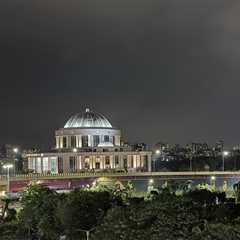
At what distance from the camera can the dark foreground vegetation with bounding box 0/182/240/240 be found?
38.8 meters

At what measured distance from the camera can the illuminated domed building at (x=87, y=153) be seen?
15138 cm

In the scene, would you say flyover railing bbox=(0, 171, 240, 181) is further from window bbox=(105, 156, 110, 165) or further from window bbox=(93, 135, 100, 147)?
window bbox=(93, 135, 100, 147)

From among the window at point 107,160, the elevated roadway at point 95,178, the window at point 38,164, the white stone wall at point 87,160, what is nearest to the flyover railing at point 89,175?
the elevated roadway at point 95,178

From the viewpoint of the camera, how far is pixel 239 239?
3462 centimetres

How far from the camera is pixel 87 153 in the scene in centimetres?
15250

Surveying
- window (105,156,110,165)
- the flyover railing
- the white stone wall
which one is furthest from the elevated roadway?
window (105,156,110,165)

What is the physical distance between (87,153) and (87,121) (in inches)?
567

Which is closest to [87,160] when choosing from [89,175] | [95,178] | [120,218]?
[89,175]

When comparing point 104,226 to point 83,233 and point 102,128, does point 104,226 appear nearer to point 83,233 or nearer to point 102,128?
point 83,233

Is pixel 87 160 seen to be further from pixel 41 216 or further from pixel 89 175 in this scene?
pixel 41 216

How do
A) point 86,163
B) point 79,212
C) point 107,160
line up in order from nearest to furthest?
point 79,212, point 86,163, point 107,160

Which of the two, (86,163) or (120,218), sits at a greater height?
(86,163)

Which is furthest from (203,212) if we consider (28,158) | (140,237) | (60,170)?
(28,158)

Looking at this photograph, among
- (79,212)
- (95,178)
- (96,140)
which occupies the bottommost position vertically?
(79,212)
